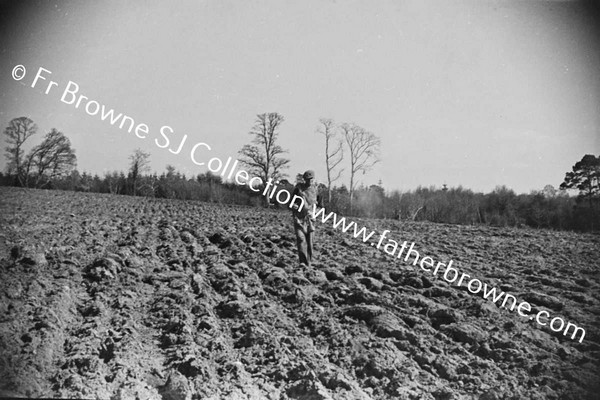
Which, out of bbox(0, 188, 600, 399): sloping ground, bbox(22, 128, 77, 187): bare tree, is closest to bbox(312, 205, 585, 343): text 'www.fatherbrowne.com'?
bbox(0, 188, 600, 399): sloping ground

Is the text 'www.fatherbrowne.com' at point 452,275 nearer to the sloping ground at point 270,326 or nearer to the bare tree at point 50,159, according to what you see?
the sloping ground at point 270,326

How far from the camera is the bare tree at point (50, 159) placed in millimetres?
7242

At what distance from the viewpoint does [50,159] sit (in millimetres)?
8055

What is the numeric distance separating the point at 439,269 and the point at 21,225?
7762 mm

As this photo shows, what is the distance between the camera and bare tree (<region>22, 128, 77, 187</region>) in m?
7.24

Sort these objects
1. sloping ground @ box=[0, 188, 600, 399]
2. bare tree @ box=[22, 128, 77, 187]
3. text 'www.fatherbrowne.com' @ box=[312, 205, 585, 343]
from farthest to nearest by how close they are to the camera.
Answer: bare tree @ box=[22, 128, 77, 187] < text 'www.fatherbrowne.com' @ box=[312, 205, 585, 343] < sloping ground @ box=[0, 188, 600, 399]

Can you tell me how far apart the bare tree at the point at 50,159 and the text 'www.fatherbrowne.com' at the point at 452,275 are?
4257mm

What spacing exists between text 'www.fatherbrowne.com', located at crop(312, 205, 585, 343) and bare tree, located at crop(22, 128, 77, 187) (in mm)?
4257

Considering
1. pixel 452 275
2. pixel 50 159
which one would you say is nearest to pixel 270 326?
pixel 452 275

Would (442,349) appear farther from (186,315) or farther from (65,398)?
(65,398)

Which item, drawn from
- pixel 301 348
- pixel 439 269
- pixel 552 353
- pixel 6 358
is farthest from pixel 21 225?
pixel 552 353

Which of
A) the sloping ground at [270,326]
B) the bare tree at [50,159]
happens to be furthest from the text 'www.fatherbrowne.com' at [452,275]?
the bare tree at [50,159]

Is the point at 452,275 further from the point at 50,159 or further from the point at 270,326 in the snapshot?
the point at 50,159

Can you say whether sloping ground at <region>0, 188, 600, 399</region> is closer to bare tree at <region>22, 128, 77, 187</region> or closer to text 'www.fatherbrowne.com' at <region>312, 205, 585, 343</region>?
text 'www.fatherbrowne.com' at <region>312, 205, 585, 343</region>
